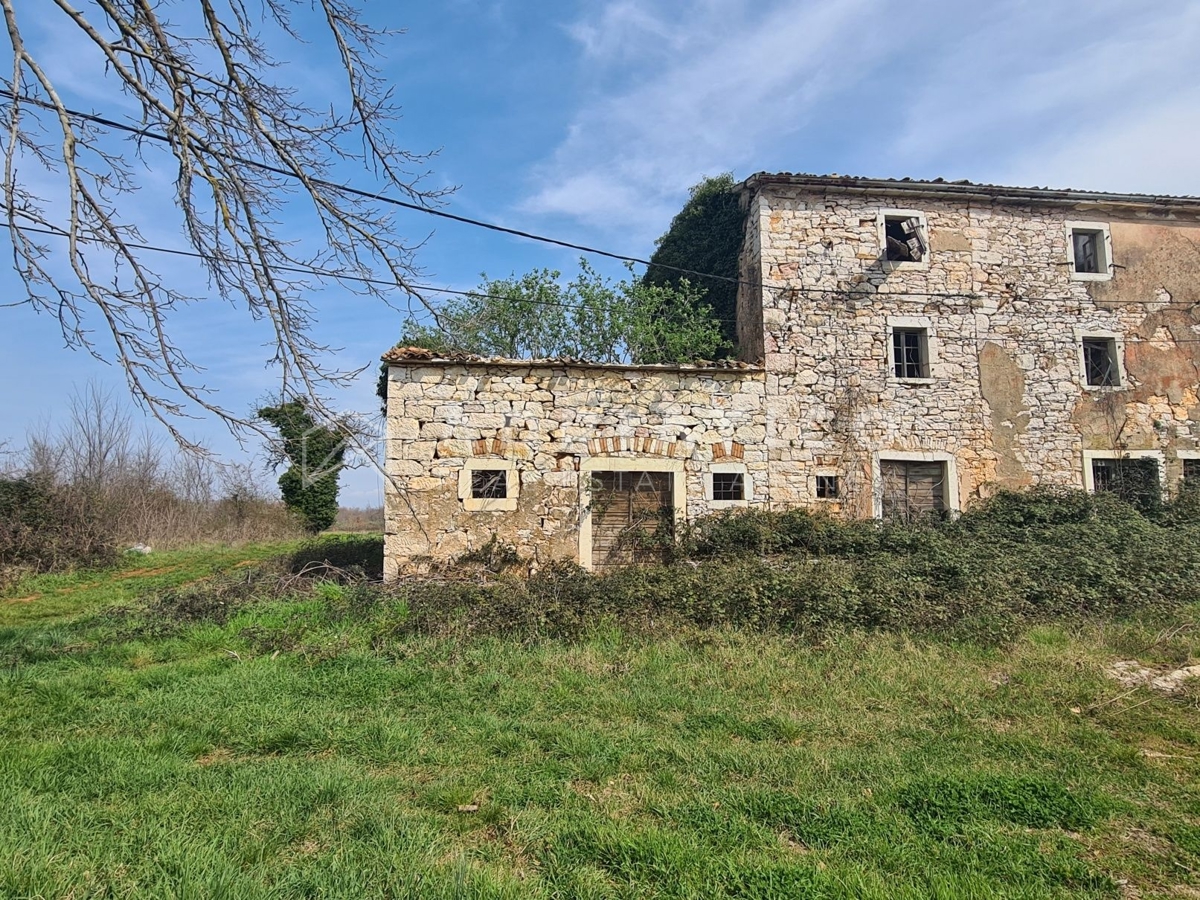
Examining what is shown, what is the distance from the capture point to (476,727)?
478 cm

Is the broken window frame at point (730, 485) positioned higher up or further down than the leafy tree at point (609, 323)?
further down

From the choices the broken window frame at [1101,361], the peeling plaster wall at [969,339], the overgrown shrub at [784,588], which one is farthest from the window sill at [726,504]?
the broken window frame at [1101,361]

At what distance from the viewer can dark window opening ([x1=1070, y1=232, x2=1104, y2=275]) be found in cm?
1343

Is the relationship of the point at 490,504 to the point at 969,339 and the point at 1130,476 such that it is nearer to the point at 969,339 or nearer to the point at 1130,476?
the point at 969,339

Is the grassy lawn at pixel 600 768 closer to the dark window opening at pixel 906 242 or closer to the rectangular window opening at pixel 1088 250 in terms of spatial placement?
the dark window opening at pixel 906 242

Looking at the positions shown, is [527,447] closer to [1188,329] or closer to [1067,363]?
[1067,363]

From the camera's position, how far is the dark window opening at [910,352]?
12688 mm

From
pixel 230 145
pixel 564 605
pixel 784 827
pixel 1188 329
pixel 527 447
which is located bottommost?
pixel 784 827

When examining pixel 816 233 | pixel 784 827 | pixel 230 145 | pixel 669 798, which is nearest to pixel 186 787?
pixel 669 798

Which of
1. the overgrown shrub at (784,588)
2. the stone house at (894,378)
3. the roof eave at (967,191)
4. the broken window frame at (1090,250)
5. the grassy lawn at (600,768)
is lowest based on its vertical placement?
the grassy lawn at (600,768)

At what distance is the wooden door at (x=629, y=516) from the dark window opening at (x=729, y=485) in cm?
83

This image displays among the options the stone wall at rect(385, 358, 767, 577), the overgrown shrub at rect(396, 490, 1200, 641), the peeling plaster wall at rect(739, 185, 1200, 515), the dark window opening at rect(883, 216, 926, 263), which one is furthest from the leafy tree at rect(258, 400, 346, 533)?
the dark window opening at rect(883, 216, 926, 263)

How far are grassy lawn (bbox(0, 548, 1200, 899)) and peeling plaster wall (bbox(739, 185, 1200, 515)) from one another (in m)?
5.69

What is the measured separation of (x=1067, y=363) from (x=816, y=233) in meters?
5.42
